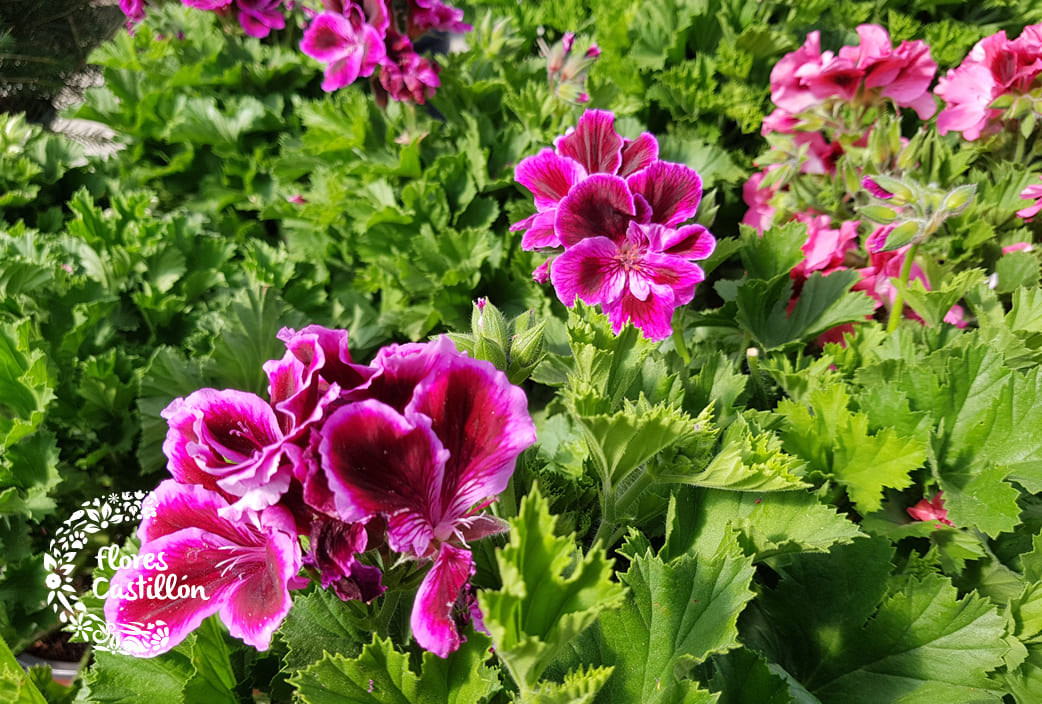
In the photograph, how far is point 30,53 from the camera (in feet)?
7.74

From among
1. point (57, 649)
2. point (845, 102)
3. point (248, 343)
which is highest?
point (845, 102)

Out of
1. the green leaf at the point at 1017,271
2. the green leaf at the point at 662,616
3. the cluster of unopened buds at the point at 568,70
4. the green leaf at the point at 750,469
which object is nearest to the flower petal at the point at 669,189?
the green leaf at the point at 750,469

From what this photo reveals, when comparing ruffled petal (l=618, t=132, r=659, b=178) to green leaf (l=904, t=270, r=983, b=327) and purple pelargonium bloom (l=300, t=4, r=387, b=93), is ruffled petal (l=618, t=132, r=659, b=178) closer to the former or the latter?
green leaf (l=904, t=270, r=983, b=327)

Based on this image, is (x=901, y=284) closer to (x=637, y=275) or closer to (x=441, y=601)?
(x=637, y=275)

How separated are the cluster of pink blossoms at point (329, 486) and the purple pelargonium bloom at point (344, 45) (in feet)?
3.68

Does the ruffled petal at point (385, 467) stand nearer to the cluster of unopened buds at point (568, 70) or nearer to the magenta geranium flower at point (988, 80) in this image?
the magenta geranium flower at point (988, 80)

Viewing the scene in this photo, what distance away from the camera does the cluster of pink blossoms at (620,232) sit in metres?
0.75

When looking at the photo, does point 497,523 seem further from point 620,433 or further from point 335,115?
point 335,115

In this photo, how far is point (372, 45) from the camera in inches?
57.8

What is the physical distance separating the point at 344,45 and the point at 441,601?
4.44 feet

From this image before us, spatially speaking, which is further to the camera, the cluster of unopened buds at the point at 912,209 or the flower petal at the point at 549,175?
the cluster of unopened buds at the point at 912,209

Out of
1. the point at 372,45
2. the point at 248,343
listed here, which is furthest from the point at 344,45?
the point at 248,343

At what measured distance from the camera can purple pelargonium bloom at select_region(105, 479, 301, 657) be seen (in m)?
0.49

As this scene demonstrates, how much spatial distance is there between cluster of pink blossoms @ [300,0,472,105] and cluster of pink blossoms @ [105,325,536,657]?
110 centimetres
